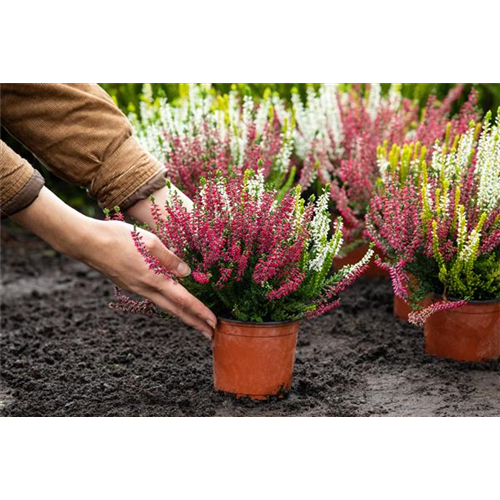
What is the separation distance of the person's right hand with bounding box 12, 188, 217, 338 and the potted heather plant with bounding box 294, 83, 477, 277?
1.49m

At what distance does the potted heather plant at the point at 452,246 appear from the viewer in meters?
3.43

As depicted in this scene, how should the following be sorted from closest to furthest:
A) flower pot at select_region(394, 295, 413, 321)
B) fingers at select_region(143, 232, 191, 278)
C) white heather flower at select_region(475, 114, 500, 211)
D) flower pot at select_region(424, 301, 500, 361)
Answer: fingers at select_region(143, 232, 191, 278)
white heather flower at select_region(475, 114, 500, 211)
flower pot at select_region(424, 301, 500, 361)
flower pot at select_region(394, 295, 413, 321)

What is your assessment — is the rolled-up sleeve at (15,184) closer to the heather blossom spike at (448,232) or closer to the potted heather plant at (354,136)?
the heather blossom spike at (448,232)

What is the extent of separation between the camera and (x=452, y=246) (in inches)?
138

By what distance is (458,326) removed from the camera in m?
3.66

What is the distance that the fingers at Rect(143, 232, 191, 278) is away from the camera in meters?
2.95

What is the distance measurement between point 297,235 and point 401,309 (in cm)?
140

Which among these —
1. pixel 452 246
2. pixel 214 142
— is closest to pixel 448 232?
pixel 452 246

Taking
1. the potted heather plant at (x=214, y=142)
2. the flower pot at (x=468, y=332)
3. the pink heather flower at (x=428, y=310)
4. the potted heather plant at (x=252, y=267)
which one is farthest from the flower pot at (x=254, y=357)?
the potted heather plant at (x=214, y=142)

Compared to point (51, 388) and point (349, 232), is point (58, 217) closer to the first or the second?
point (51, 388)

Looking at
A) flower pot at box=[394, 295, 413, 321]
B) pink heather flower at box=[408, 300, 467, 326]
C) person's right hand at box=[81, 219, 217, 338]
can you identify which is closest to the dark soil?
Result: flower pot at box=[394, 295, 413, 321]

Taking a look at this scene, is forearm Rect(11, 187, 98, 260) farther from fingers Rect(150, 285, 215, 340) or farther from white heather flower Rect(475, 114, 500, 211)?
white heather flower Rect(475, 114, 500, 211)
